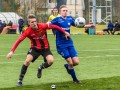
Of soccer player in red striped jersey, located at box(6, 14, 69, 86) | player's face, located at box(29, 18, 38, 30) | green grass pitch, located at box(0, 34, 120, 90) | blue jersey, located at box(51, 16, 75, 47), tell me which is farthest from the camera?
blue jersey, located at box(51, 16, 75, 47)

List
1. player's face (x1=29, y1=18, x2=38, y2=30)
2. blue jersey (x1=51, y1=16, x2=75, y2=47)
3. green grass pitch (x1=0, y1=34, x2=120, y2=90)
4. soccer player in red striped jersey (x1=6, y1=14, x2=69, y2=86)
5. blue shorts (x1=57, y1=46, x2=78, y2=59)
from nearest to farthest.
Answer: green grass pitch (x1=0, y1=34, x2=120, y2=90)
player's face (x1=29, y1=18, x2=38, y2=30)
soccer player in red striped jersey (x1=6, y1=14, x2=69, y2=86)
blue shorts (x1=57, y1=46, x2=78, y2=59)
blue jersey (x1=51, y1=16, x2=75, y2=47)

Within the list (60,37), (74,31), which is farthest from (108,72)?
(74,31)

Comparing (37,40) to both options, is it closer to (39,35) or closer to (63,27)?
(39,35)

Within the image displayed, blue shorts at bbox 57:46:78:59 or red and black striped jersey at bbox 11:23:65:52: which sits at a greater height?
red and black striped jersey at bbox 11:23:65:52

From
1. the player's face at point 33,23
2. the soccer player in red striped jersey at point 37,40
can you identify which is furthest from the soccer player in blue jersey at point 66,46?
the player's face at point 33,23

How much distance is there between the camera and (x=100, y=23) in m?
52.8

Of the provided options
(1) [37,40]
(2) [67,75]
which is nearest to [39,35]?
(1) [37,40]

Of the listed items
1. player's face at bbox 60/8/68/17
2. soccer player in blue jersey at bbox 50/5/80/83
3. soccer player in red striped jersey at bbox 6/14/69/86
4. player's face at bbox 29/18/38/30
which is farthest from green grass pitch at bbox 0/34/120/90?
player's face at bbox 60/8/68/17

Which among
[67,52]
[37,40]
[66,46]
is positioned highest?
[37,40]

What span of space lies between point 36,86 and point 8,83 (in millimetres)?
1285

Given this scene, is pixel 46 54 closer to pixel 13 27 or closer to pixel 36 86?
pixel 36 86

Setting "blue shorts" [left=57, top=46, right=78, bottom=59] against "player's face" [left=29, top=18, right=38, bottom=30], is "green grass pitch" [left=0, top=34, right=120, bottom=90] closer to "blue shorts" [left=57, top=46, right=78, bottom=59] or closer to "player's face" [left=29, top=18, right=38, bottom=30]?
"blue shorts" [left=57, top=46, right=78, bottom=59]

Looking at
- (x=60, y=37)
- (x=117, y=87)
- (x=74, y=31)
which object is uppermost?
(x=60, y=37)

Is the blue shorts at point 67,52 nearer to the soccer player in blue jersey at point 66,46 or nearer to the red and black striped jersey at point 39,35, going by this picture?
the soccer player in blue jersey at point 66,46
